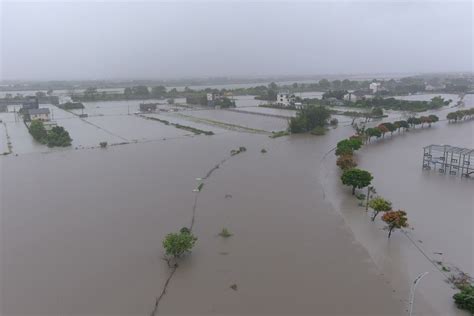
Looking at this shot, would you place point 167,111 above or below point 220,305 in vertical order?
above

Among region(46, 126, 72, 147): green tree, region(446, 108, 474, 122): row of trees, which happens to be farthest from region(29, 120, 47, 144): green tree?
region(446, 108, 474, 122): row of trees

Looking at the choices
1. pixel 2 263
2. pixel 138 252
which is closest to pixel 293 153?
pixel 138 252

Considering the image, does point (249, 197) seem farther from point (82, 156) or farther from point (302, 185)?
point (82, 156)

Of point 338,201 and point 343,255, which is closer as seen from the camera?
point 343,255

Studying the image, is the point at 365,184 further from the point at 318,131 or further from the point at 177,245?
the point at 318,131

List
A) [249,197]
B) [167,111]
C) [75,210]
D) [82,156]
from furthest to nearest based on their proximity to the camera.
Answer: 1. [167,111]
2. [82,156]
3. [249,197]
4. [75,210]
